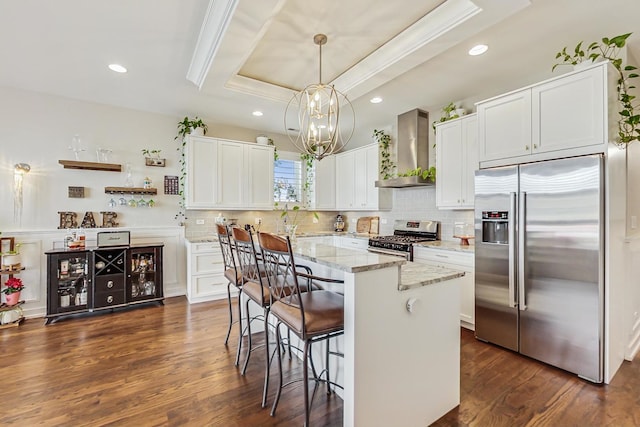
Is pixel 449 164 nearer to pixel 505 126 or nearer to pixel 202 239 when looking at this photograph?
pixel 505 126

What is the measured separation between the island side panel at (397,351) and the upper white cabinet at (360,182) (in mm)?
3014

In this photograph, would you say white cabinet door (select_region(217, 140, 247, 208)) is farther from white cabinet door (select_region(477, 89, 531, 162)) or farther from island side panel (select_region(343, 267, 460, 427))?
island side panel (select_region(343, 267, 460, 427))

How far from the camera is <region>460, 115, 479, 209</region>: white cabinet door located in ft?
11.0

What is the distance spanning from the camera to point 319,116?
2.44m

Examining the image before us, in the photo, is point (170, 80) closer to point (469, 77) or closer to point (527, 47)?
point (469, 77)

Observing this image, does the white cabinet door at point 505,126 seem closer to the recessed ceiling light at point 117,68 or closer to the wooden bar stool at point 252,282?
the wooden bar stool at point 252,282

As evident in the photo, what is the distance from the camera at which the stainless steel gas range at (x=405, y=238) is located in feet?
12.2

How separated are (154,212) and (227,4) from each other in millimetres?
3359

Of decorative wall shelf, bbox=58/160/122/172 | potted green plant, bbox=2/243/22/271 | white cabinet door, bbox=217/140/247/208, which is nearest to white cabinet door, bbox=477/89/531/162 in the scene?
white cabinet door, bbox=217/140/247/208

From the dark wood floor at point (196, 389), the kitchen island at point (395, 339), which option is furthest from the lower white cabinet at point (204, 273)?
the kitchen island at point (395, 339)

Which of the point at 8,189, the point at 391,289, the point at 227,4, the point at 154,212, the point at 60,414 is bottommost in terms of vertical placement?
the point at 60,414

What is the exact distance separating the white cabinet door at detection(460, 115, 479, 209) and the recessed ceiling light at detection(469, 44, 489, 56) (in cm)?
84

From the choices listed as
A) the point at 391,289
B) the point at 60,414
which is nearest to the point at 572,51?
the point at 391,289

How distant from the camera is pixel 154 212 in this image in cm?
440
